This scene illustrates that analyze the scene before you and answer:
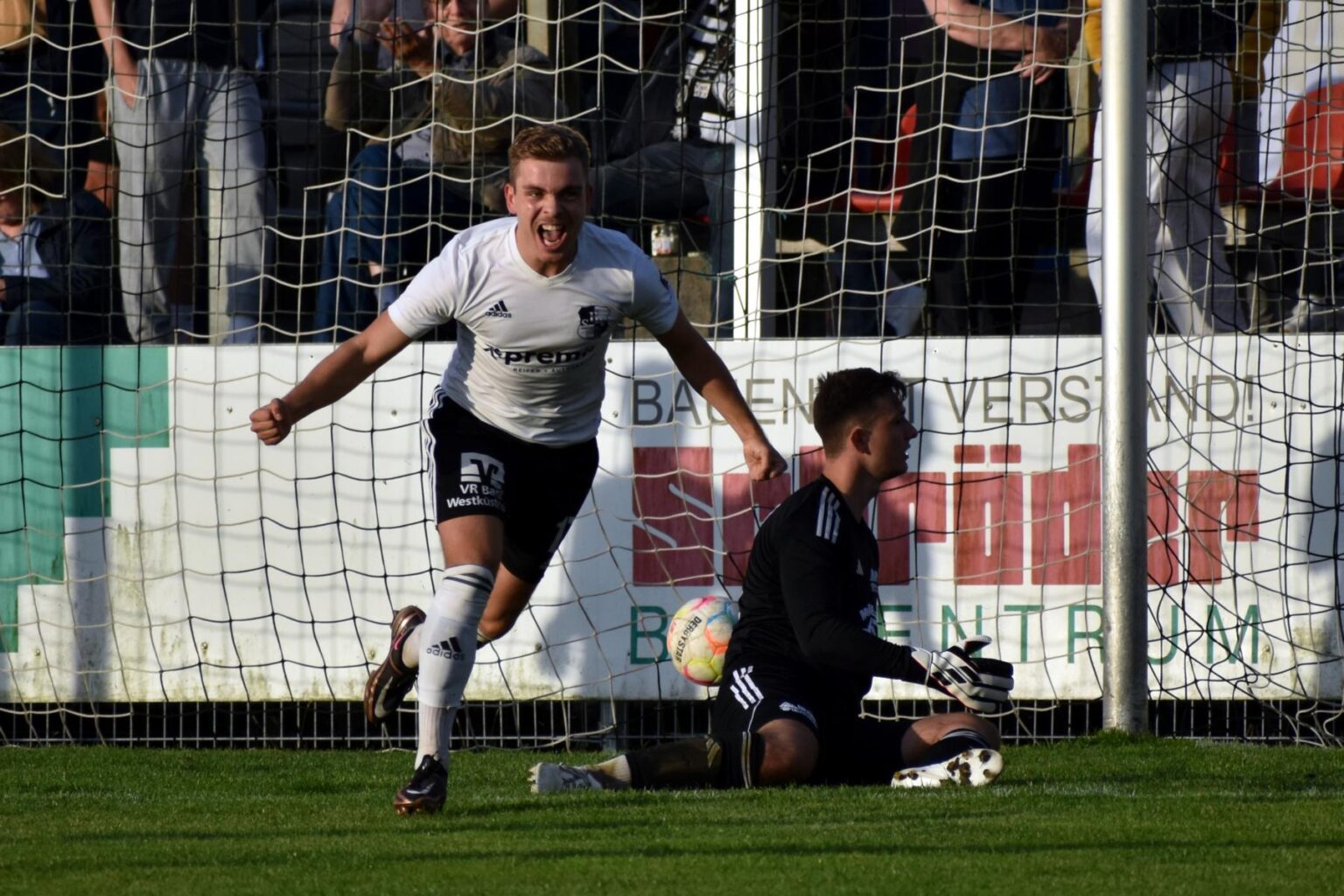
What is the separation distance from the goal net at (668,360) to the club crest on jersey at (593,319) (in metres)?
2.32

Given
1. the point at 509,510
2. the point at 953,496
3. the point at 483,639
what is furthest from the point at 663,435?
the point at 509,510

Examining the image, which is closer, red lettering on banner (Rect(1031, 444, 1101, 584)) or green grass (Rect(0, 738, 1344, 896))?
green grass (Rect(0, 738, 1344, 896))

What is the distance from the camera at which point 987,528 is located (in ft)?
23.9

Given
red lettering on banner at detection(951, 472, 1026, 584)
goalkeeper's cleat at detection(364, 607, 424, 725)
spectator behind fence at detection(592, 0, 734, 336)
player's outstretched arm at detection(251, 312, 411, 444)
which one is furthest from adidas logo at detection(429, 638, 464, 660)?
spectator behind fence at detection(592, 0, 734, 336)

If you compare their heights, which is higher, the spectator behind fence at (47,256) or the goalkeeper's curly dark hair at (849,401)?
the spectator behind fence at (47,256)

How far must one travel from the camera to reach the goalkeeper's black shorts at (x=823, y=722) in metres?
5.11

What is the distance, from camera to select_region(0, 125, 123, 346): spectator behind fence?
8062 millimetres

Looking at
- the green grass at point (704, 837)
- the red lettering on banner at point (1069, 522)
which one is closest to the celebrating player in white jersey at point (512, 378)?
the green grass at point (704, 837)

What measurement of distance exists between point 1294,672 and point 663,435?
2917 millimetres

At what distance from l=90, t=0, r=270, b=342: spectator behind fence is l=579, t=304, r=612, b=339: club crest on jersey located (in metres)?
3.54

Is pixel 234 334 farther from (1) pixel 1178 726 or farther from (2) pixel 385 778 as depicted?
(1) pixel 1178 726

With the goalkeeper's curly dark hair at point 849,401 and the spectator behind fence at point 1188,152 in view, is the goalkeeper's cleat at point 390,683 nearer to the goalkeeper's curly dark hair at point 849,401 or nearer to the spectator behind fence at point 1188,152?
the goalkeeper's curly dark hair at point 849,401

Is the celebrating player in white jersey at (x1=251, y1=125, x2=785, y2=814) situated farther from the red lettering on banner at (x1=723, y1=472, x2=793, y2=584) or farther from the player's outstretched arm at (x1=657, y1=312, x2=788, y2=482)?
the red lettering on banner at (x1=723, y1=472, x2=793, y2=584)

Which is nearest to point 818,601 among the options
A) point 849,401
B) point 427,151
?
point 849,401
